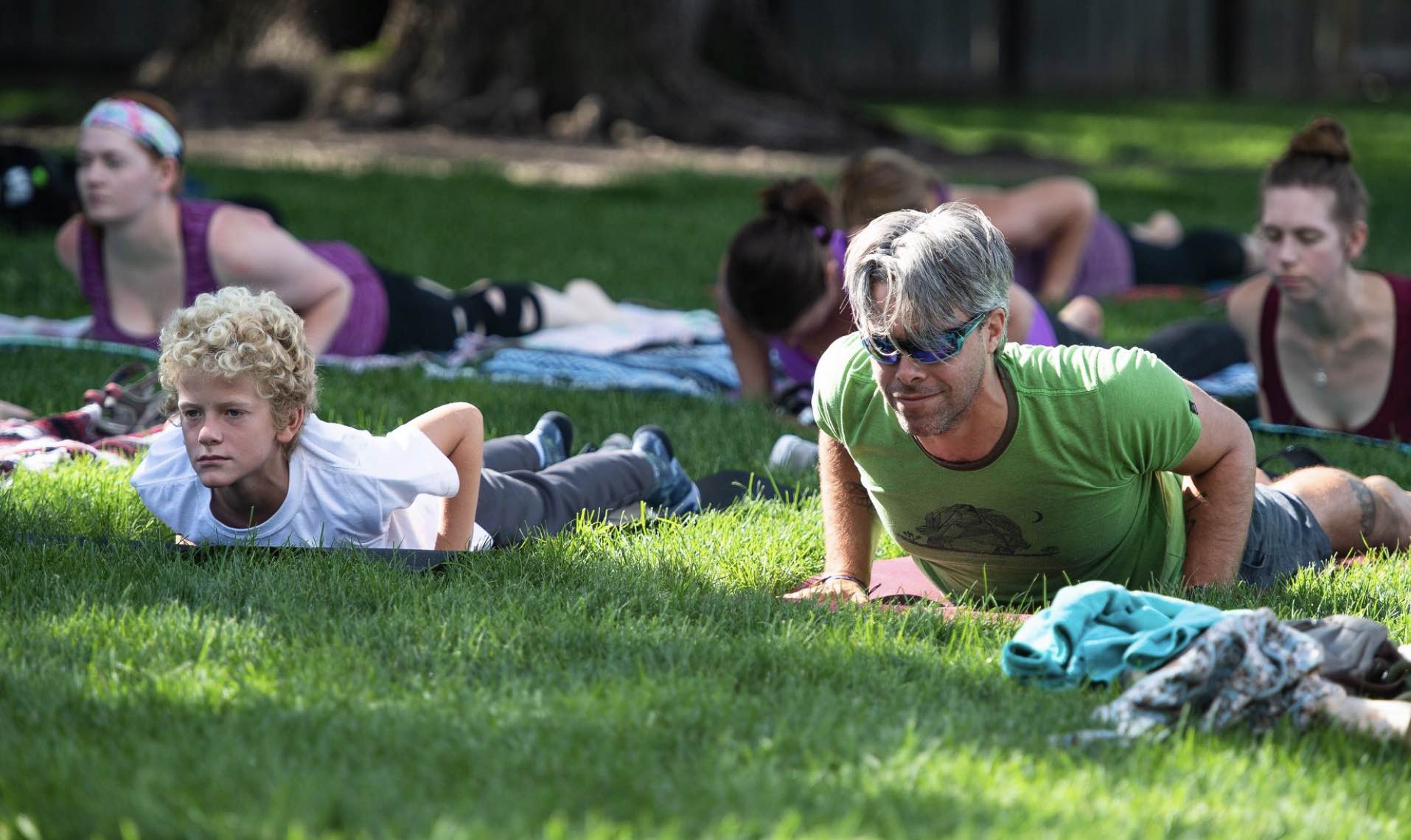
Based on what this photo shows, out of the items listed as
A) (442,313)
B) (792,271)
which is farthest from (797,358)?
(442,313)

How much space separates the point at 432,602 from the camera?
386 centimetres

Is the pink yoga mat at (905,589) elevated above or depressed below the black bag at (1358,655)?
below

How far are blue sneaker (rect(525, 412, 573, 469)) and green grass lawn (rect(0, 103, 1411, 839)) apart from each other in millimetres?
698

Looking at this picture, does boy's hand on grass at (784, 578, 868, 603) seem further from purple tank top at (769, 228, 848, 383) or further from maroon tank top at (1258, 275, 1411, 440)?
maroon tank top at (1258, 275, 1411, 440)

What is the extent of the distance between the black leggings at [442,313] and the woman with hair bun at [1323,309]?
11.3 feet

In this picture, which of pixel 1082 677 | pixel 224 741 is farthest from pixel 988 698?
pixel 224 741

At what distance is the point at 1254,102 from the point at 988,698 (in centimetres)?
2064

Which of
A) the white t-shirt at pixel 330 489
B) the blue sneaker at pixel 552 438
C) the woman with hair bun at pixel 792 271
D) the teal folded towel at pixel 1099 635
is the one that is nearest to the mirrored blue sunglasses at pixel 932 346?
the teal folded towel at pixel 1099 635

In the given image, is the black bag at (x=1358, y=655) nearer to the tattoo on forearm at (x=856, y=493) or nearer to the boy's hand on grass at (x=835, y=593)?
the boy's hand on grass at (x=835, y=593)

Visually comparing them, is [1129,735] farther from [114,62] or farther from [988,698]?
[114,62]

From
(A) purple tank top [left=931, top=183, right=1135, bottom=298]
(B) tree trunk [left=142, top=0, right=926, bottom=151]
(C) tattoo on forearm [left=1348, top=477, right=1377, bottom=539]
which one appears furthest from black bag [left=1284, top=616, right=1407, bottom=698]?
(B) tree trunk [left=142, top=0, right=926, bottom=151]

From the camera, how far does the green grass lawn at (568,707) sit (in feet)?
9.16

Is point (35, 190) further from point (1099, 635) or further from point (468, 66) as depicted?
point (1099, 635)

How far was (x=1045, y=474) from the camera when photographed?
3.89 metres
